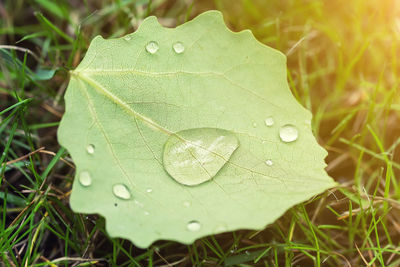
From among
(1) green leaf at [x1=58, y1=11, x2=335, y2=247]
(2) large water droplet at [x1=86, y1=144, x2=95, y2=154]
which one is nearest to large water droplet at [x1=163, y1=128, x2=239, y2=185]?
(1) green leaf at [x1=58, y1=11, x2=335, y2=247]

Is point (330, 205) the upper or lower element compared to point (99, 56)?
lower

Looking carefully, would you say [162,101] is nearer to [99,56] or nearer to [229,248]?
[99,56]

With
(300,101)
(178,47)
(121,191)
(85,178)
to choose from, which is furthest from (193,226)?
(300,101)

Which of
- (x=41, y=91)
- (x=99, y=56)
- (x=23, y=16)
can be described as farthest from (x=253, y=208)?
(x=23, y=16)

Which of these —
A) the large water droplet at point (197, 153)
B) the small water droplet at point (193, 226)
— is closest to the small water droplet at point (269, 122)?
the large water droplet at point (197, 153)

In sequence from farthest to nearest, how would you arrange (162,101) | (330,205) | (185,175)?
1. (330,205)
2. (162,101)
3. (185,175)

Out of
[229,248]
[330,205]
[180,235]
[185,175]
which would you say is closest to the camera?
[180,235]

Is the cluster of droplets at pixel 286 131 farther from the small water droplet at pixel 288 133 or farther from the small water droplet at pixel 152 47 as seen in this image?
the small water droplet at pixel 152 47
